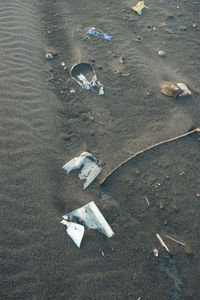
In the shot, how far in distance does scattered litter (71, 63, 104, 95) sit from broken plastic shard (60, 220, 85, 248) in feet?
8.17

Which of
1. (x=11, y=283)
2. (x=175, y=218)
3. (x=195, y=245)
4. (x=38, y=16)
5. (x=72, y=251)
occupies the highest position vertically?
(x=38, y=16)

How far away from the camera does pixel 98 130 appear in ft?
12.2

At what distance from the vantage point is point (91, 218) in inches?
110

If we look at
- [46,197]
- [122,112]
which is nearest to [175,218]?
[46,197]

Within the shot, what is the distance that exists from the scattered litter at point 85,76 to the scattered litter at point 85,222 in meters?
2.28

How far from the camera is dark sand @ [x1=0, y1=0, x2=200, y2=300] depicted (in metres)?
2.45

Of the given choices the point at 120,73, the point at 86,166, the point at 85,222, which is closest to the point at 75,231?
the point at 85,222

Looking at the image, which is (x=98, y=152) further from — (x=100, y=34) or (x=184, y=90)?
(x=100, y=34)

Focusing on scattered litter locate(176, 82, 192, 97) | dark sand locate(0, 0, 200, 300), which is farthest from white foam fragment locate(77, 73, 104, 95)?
scattered litter locate(176, 82, 192, 97)

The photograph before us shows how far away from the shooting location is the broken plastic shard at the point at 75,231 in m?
2.60

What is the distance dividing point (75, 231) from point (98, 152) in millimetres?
1290

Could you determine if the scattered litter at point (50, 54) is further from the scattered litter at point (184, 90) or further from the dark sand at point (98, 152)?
the scattered litter at point (184, 90)

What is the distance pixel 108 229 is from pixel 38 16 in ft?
17.2

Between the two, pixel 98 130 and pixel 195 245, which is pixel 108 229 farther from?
pixel 98 130
